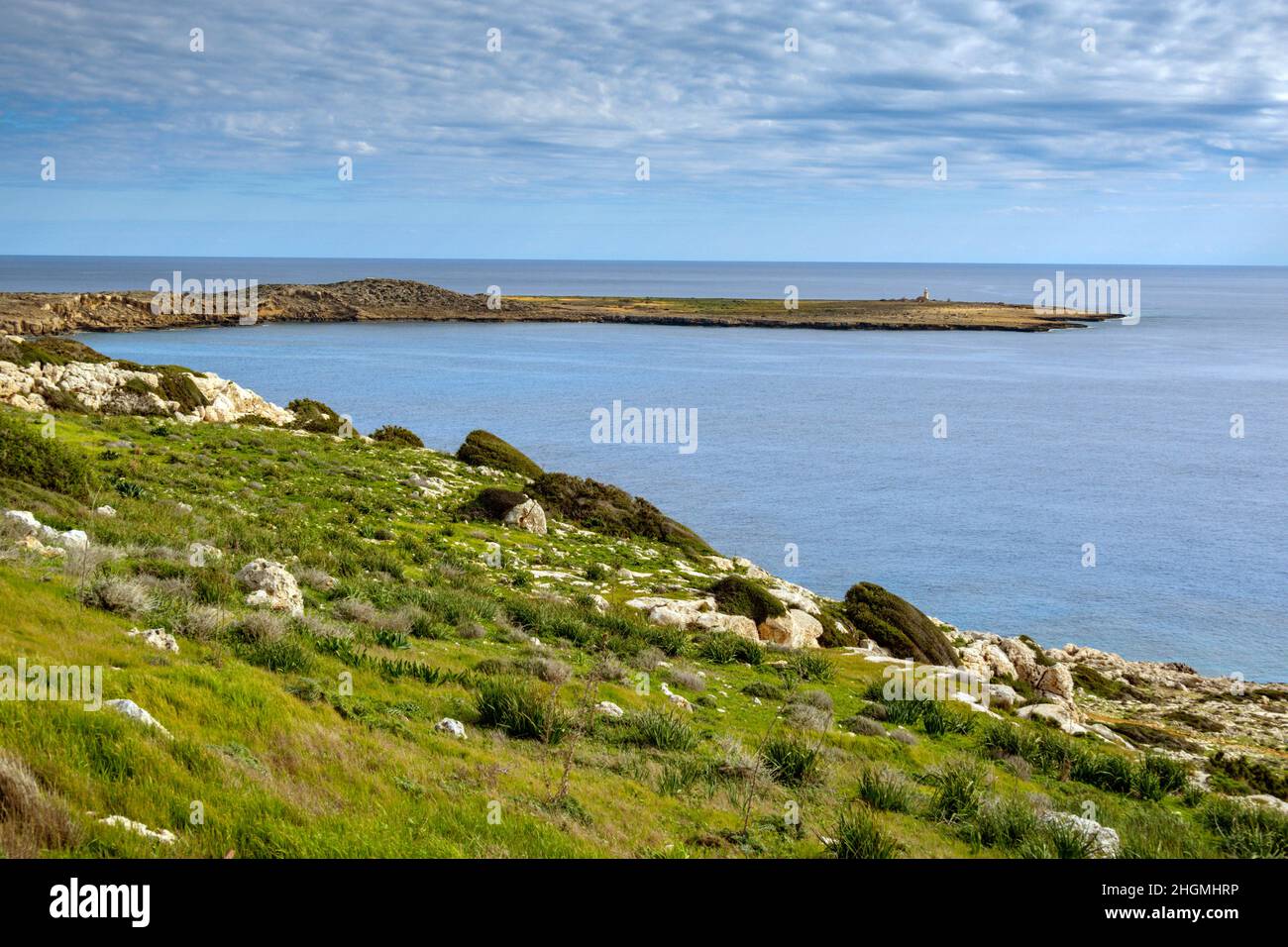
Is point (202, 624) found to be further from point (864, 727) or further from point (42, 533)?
point (864, 727)

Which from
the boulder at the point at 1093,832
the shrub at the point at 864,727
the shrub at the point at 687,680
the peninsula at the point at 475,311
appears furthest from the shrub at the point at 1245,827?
the peninsula at the point at 475,311

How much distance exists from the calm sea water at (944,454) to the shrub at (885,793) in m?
→ 20.0

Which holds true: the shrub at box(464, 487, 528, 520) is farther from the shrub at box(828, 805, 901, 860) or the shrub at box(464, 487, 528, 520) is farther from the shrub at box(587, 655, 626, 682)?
the shrub at box(828, 805, 901, 860)

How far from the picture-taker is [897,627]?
2367 centimetres

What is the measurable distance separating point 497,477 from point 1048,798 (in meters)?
22.0

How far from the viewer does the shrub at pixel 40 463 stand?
646 inches

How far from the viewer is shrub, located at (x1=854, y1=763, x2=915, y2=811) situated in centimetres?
1027

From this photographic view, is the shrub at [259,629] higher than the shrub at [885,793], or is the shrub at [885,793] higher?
the shrub at [259,629]

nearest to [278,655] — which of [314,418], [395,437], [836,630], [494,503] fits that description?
[836,630]

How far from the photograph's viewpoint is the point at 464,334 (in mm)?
129750

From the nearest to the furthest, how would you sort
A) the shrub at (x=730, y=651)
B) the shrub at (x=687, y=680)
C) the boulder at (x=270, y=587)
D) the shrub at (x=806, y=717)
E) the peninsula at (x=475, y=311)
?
the boulder at (x=270, y=587) → the shrub at (x=806, y=717) → the shrub at (x=687, y=680) → the shrub at (x=730, y=651) → the peninsula at (x=475, y=311)

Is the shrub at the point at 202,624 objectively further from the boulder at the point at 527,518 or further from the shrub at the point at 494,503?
the shrub at the point at 494,503

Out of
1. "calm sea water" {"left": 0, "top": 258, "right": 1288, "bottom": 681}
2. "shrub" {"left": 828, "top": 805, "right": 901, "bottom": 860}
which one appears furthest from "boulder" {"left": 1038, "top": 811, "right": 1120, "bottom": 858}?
"calm sea water" {"left": 0, "top": 258, "right": 1288, "bottom": 681}

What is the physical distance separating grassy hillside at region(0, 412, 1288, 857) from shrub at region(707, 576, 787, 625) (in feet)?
6.24
